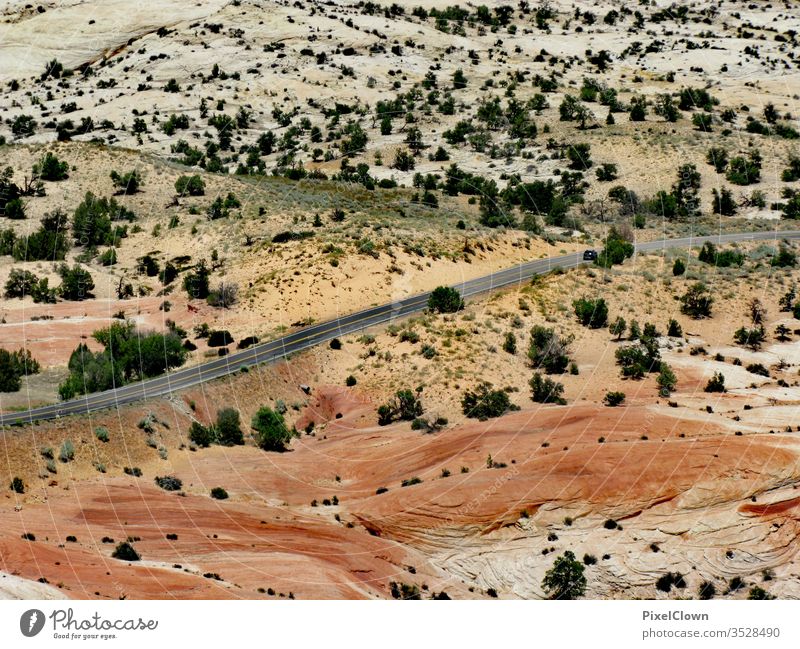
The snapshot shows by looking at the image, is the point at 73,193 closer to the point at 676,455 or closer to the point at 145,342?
the point at 145,342

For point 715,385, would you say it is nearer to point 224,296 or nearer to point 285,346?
point 285,346

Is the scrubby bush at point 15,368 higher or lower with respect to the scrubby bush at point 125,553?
lower

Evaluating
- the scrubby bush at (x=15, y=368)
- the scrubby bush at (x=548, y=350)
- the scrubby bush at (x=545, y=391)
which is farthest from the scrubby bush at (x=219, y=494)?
the scrubby bush at (x=548, y=350)

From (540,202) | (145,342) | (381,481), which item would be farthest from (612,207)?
(381,481)

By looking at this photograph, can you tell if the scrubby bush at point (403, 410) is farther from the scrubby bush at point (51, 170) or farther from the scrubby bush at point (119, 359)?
the scrubby bush at point (51, 170)

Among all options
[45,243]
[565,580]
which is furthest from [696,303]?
[45,243]

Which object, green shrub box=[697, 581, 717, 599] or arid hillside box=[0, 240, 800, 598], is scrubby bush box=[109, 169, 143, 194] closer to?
arid hillside box=[0, 240, 800, 598]
